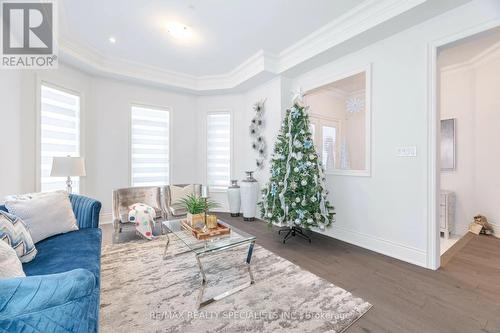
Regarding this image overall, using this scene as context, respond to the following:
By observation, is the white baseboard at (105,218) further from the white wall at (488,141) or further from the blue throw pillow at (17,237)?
the white wall at (488,141)

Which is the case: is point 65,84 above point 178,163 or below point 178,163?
above

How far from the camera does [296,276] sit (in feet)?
7.71

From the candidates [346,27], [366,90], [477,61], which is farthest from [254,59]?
[477,61]

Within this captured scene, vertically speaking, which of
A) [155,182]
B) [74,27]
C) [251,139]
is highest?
[74,27]

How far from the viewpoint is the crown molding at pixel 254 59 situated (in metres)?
2.68

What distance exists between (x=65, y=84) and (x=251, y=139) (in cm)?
343

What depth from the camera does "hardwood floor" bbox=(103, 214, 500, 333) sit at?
1712 mm

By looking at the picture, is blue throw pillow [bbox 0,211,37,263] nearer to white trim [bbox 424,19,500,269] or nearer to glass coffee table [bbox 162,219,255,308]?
glass coffee table [bbox 162,219,255,308]

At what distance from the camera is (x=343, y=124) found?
167 inches

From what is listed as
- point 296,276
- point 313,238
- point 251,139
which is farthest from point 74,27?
point 313,238

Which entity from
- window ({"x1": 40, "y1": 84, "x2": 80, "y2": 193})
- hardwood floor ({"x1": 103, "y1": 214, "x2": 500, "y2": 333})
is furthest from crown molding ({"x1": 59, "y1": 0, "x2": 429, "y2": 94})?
hardwood floor ({"x1": 103, "y1": 214, "x2": 500, "y2": 333})

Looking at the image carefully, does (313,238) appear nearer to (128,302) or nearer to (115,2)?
(128,302)

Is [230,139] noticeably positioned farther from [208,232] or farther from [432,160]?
[432,160]

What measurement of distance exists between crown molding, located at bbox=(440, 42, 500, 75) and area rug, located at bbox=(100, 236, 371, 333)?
440 cm
